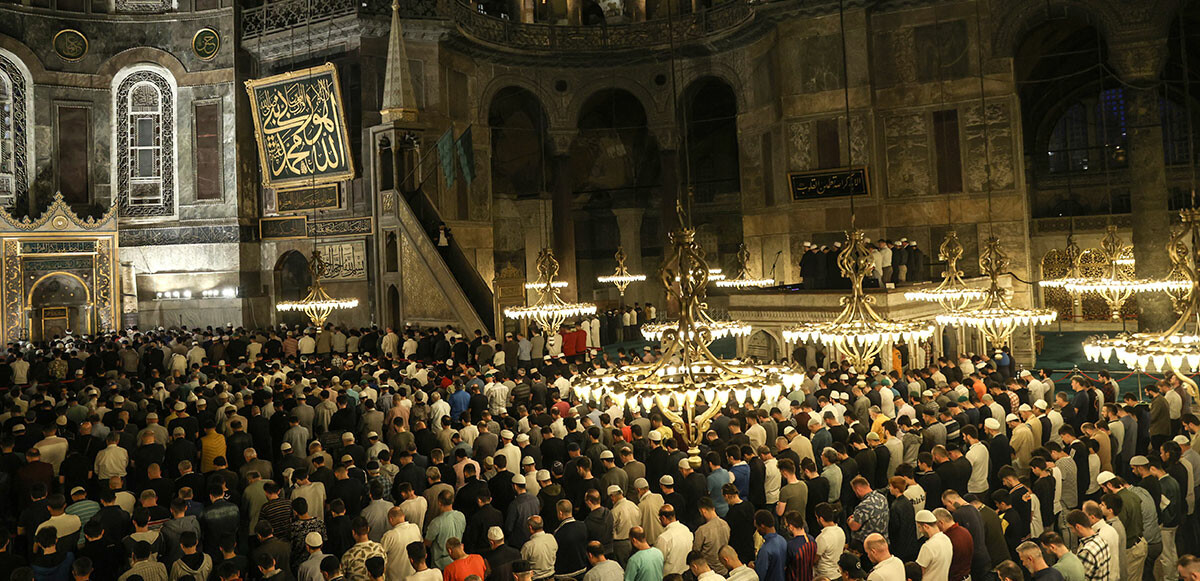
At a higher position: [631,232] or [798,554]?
[631,232]

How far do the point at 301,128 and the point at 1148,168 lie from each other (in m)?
16.0

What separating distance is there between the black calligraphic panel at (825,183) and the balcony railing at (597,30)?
364cm

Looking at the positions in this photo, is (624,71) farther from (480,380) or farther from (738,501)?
(738,501)

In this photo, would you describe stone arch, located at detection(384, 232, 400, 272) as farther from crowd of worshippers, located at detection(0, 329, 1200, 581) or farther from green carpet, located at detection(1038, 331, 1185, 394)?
green carpet, located at detection(1038, 331, 1185, 394)

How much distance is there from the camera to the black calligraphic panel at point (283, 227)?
1780cm

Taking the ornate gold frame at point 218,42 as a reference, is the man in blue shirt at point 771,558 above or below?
below

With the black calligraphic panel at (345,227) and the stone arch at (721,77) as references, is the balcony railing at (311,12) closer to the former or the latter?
the black calligraphic panel at (345,227)

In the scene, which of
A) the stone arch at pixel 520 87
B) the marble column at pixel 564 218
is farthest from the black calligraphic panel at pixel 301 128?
the marble column at pixel 564 218

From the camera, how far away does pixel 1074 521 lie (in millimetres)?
4633

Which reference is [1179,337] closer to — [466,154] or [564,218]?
[466,154]

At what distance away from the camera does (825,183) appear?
16.0 metres

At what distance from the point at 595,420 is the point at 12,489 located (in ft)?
16.1

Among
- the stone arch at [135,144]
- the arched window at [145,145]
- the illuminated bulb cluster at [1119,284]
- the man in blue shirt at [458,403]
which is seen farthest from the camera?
the arched window at [145,145]

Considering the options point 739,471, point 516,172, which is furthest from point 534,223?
point 739,471
